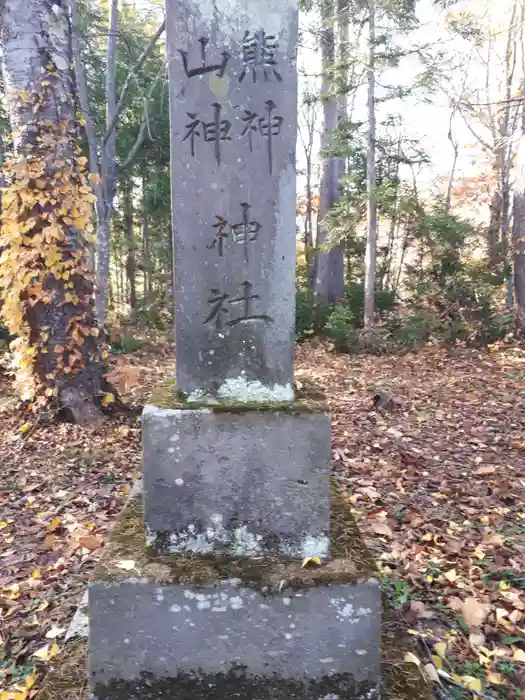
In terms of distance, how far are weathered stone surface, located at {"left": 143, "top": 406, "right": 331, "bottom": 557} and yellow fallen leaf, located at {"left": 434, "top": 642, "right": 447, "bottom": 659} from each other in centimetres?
93

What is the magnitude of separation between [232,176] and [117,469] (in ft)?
11.6

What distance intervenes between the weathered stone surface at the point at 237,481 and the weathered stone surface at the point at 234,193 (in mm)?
165

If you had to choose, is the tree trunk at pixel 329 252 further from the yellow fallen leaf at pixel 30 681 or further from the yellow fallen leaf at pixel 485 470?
the yellow fallen leaf at pixel 30 681

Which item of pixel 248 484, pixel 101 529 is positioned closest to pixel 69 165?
pixel 101 529

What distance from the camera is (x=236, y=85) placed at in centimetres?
209

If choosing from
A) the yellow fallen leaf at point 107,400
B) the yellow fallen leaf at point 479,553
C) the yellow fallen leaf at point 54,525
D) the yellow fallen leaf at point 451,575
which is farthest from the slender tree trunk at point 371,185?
the yellow fallen leaf at point 54,525

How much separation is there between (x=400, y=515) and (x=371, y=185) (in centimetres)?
801

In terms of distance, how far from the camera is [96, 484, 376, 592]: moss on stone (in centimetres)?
208

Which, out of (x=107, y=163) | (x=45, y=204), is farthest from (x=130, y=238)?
(x=45, y=204)

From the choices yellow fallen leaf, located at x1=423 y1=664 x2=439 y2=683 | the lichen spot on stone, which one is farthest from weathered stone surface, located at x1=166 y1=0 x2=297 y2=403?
yellow fallen leaf, located at x1=423 y1=664 x2=439 y2=683

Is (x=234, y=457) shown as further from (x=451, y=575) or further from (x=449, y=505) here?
(x=449, y=505)

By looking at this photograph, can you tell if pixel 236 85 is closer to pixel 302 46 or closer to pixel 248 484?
pixel 248 484

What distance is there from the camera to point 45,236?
5164 millimetres

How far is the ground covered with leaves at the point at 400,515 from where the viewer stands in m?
2.68
